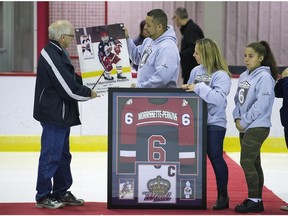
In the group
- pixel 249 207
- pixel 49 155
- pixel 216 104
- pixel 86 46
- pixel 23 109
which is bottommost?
pixel 249 207

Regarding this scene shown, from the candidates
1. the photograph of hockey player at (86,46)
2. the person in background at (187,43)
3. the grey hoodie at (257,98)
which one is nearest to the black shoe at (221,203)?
the grey hoodie at (257,98)

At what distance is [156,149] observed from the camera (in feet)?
19.2

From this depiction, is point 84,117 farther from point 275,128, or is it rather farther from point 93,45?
point 93,45

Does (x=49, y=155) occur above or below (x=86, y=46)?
below

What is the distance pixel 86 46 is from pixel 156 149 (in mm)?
924

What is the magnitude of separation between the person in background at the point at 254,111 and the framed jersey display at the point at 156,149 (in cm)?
27

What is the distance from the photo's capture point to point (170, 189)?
5.82 metres

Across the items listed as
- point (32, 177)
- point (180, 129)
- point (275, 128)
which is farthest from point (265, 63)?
point (275, 128)

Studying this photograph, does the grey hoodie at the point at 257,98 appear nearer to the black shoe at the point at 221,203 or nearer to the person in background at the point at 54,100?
the black shoe at the point at 221,203

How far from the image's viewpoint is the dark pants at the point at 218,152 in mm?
5852

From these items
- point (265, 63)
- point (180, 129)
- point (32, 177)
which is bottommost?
point (32, 177)

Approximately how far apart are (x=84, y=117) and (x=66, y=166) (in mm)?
3578

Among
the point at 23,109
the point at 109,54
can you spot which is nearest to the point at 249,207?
the point at 109,54

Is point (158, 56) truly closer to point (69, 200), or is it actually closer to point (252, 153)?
point (252, 153)
